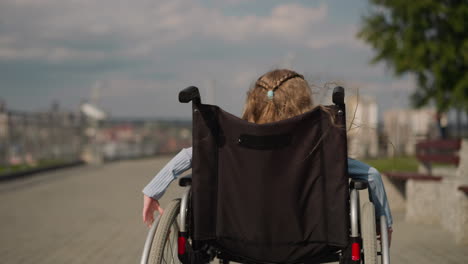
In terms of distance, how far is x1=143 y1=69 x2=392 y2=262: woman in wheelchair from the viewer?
3094 millimetres

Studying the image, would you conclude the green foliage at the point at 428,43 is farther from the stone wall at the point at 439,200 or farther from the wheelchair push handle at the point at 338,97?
the wheelchair push handle at the point at 338,97

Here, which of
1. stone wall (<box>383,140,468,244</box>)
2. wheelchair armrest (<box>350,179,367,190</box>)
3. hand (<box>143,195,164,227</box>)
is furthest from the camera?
stone wall (<box>383,140,468,244</box>)

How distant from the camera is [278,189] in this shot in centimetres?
293

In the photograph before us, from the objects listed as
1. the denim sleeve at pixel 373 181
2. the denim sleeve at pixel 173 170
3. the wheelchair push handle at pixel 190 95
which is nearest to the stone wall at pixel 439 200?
the denim sleeve at pixel 373 181

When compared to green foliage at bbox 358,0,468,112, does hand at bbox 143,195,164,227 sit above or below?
below

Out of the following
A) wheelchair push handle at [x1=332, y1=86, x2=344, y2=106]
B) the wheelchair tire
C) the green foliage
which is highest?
Result: the green foliage

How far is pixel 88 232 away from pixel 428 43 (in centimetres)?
1575

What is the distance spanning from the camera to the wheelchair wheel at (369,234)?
2.84 metres

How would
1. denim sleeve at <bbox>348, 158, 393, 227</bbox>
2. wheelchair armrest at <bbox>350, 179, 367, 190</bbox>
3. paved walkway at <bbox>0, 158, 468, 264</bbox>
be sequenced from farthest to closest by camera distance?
paved walkway at <bbox>0, 158, 468, 264</bbox> < denim sleeve at <bbox>348, 158, 393, 227</bbox> < wheelchair armrest at <bbox>350, 179, 367, 190</bbox>

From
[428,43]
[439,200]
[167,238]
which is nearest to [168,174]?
[167,238]

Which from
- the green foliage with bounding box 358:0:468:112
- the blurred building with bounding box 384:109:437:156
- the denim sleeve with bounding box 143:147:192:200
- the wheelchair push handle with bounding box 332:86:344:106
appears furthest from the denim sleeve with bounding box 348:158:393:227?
the blurred building with bounding box 384:109:437:156

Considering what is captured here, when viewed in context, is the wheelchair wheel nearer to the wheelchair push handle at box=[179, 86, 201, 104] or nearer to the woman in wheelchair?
the woman in wheelchair

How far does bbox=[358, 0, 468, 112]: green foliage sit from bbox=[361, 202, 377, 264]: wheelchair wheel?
60.7ft

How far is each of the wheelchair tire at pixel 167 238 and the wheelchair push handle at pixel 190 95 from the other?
1.79 feet
